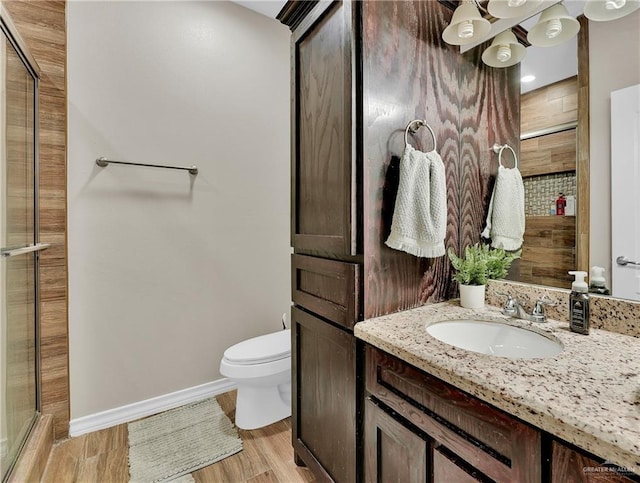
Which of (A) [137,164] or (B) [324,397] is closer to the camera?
(B) [324,397]

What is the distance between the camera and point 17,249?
1.31m

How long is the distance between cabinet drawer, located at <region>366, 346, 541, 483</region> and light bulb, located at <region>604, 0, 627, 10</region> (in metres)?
1.19

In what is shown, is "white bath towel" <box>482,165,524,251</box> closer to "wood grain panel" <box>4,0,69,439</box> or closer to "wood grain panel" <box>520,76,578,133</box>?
"wood grain panel" <box>520,76,578,133</box>

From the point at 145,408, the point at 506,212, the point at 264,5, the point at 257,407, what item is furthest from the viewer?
the point at 264,5

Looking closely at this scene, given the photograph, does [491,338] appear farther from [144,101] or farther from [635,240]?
[144,101]

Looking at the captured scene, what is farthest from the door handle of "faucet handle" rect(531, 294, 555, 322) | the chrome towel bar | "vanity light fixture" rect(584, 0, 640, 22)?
the chrome towel bar

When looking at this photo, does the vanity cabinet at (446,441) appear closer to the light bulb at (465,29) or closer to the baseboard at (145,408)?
the light bulb at (465,29)

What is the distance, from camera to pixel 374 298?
1.07 meters

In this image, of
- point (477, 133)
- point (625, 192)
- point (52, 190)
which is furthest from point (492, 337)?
point (52, 190)

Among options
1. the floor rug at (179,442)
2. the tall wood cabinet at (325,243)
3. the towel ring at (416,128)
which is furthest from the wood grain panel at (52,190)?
the towel ring at (416,128)

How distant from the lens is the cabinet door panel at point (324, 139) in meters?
1.05

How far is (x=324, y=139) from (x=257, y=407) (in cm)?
148

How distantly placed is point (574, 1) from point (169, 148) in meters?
1.99

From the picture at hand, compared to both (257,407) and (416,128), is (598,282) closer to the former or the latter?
(416,128)
